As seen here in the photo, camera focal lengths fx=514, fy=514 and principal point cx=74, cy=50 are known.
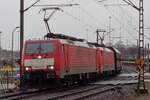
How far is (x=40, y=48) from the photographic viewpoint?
3005cm

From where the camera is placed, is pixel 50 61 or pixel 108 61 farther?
pixel 108 61

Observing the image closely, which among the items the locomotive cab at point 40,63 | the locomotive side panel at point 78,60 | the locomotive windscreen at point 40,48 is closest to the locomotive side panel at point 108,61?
the locomotive side panel at point 78,60

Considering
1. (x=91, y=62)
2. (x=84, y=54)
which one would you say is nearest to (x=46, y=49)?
(x=84, y=54)

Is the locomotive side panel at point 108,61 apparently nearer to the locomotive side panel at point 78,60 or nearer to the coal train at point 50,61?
the locomotive side panel at point 78,60

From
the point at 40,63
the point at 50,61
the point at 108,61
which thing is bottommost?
the point at 108,61

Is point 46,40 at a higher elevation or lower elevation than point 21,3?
lower

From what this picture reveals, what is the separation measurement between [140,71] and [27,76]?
21.1 ft

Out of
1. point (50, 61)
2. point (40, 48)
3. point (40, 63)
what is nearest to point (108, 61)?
point (40, 48)

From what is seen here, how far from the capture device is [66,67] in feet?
102

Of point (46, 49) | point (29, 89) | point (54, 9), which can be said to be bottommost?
point (29, 89)

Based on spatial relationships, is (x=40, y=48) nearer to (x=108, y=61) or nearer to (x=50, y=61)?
(x=50, y=61)

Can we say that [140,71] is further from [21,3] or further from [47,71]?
[21,3]

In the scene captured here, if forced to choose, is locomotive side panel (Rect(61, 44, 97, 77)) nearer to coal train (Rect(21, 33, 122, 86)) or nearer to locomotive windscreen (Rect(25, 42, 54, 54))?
coal train (Rect(21, 33, 122, 86))

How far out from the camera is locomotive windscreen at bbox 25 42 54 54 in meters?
29.9
